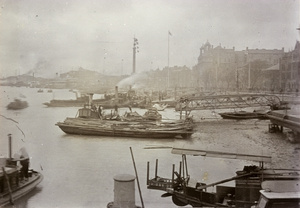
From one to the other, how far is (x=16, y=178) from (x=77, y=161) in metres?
1.63

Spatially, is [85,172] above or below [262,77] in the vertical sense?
below

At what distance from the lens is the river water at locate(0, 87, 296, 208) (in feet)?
21.0

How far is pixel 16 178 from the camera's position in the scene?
5785mm

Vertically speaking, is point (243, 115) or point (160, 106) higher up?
point (160, 106)

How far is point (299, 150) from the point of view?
7.73 m

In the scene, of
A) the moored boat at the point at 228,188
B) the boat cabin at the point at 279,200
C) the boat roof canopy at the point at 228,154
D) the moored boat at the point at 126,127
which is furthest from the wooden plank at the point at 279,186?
the moored boat at the point at 126,127

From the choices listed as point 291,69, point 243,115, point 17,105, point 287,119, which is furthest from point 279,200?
point 243,115

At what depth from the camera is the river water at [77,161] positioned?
639 centimetres

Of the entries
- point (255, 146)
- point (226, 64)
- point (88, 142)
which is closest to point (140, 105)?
point (88, 142)

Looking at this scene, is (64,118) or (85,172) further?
(64,118)

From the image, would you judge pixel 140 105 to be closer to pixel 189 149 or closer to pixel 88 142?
pixel 88 142

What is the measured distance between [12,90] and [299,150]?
726 centimetres

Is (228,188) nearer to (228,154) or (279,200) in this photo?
(228,154)

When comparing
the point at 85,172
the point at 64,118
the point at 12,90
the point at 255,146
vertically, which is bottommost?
the point at 85,172
